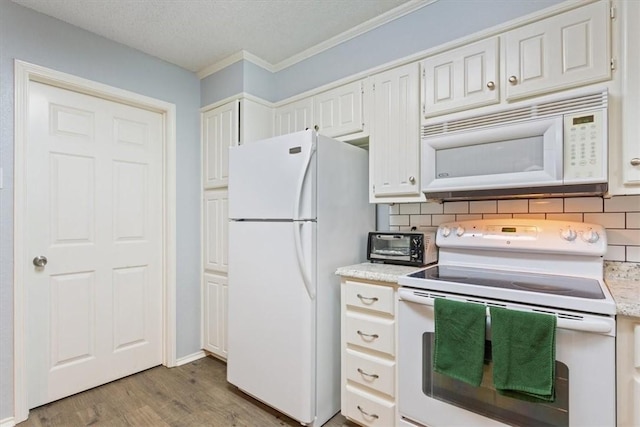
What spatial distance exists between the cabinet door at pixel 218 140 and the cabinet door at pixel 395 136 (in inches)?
45.0

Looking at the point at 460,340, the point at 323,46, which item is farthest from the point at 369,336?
the point at 323,46

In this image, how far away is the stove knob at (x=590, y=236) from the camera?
1527 millimetres

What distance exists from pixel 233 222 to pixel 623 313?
1945 mm

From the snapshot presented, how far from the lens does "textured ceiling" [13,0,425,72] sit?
1989 mm

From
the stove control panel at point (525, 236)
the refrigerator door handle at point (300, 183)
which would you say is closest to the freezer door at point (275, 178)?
the refrigerator door handle at point (300, 183)

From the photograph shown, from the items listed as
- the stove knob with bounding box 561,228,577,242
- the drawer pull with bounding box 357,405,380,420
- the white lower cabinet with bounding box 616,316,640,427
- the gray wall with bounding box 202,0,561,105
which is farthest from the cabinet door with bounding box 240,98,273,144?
the white lower cabinet with bounding box 616,316,640,427

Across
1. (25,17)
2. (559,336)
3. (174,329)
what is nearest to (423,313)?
(559,336)

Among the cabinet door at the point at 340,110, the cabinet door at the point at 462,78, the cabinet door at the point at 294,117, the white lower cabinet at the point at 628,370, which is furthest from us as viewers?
the cabinet door at the point at 294,117

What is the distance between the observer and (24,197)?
1972 millimetres

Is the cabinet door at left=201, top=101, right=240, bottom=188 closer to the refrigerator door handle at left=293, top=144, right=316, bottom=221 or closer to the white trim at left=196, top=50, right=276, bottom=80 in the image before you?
the white trim at left=196, top=50, right=276, bottom=80

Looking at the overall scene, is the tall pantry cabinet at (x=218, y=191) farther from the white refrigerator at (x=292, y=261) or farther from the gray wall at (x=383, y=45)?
the white refrigerator at (x=292, y=261)

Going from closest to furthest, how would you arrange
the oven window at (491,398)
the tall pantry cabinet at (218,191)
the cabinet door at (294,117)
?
1. the oven window at (491,398)
2. the cabinet door at (294,117)
3. the tall pantry cabinet at (218,191)

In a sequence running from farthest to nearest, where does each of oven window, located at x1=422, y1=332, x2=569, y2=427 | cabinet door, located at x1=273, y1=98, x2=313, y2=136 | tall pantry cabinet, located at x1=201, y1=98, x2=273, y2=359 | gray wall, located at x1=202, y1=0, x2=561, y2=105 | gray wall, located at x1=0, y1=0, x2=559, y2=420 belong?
tall pantry cabinet, located at x1=201, y1=98, x2=273, y2=359
cabinet door, located at x1=273, y1=98, x2=313, y2=136
gray wall, located at x1=0, y1=0, x2=559, y2=420
gray wall, located at x1=202, y1=0, x2=561, y2=105
oven window, located at x1=422, y1=332, x2=569, y2=427

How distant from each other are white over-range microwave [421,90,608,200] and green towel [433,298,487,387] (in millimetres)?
612
